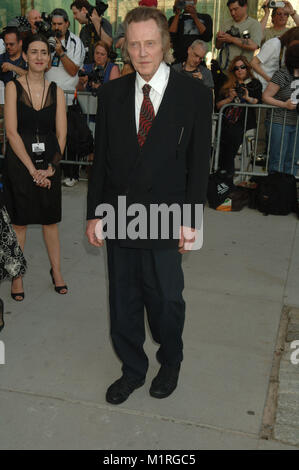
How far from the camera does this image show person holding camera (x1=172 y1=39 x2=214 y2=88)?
7.75m

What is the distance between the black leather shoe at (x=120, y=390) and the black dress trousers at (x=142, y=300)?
0.04m

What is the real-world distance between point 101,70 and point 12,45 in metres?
1.30

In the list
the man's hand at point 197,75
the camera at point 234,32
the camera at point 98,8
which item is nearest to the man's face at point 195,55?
the man's hand at point 197,75

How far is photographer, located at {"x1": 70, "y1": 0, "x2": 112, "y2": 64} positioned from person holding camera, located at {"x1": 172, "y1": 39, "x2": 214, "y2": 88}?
144cm

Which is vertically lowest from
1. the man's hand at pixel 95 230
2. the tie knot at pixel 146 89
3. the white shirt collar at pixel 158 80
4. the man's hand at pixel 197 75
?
the man's hand at pixel 95 230

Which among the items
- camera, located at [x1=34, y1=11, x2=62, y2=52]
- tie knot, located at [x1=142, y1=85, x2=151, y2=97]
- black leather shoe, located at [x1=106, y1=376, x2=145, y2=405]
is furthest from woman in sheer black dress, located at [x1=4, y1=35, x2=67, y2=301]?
camera, located at [x1=34, y1=11, x2=62, y2=52]

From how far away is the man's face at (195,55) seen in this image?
775 centimetres

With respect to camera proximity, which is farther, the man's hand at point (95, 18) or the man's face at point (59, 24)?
the man's hand at point (95, 18)

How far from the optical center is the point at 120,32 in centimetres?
874

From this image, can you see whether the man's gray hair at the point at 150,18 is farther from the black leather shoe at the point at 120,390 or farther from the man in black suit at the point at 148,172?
the black leather shoe at the point at 120,390

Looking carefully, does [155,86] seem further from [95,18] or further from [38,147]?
[95,18]

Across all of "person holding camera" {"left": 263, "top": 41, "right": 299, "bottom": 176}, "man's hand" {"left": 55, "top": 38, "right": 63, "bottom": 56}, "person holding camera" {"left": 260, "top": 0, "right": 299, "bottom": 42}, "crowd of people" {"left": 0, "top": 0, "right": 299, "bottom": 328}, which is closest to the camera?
"person holding camera" {"left": 263, "top": 41, "right": 299, "bottom": 176}

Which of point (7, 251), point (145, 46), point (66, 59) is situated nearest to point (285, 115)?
point (66, 59)

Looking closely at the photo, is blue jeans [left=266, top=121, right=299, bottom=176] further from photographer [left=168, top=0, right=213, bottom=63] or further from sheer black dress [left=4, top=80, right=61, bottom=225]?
sheer black dress [left=4, top=80, right=61, bottom=225]
